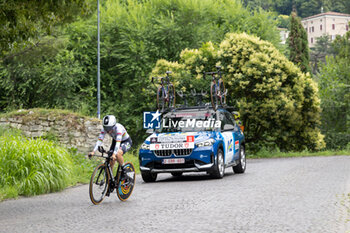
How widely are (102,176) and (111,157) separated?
→ 0.40m

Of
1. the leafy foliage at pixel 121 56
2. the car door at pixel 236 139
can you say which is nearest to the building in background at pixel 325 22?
the leafy foliage at pixel 121 56

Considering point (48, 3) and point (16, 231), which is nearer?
point (16, 231)

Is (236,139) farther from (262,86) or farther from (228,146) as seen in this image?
(262,86)

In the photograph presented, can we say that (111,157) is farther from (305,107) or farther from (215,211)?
(305,107)

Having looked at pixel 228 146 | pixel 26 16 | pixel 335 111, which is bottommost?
pixel 228 146

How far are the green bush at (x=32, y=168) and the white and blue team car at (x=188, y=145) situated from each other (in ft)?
7.93

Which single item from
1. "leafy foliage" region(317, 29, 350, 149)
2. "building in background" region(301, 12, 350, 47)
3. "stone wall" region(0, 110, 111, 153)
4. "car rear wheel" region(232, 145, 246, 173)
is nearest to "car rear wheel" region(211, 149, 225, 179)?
"car rear wheel" region(232, 145, 246, 173)

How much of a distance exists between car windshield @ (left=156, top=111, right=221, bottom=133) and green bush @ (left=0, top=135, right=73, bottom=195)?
3467 millimetres

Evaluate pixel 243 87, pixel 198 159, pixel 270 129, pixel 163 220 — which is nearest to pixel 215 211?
pixel 163 220

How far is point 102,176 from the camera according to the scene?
11211 mm

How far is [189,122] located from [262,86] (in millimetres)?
15491

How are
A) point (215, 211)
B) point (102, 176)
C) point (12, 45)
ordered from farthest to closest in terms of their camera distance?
point (12, 45), point (102, 176), point (215, 211)

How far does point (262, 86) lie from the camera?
31531 millimetres

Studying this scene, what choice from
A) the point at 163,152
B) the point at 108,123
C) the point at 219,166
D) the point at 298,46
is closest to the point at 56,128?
the point at 163,152
